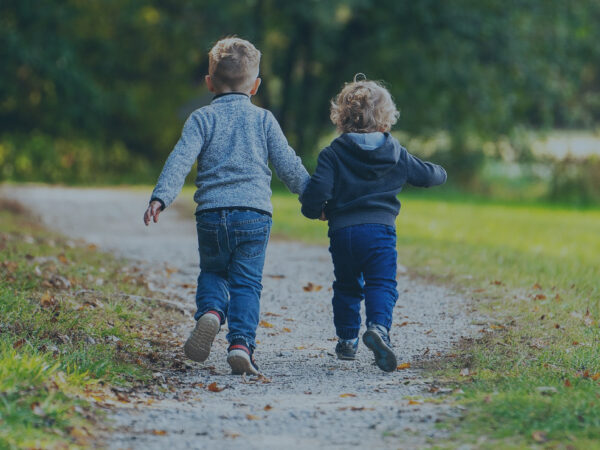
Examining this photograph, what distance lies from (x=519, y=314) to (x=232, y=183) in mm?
2681

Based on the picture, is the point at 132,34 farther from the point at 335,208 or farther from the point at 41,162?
the point at 335,208

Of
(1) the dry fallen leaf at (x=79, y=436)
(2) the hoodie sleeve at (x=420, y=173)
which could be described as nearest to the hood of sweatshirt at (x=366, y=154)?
(2) the hoodie sleeve at (x=420, y=173)

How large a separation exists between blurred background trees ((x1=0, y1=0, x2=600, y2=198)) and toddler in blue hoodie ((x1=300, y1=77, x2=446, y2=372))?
15624 millimetres

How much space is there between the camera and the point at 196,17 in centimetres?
2484

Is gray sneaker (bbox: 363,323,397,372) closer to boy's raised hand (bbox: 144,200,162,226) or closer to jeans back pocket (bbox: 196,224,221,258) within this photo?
jeans back pocket (bbox: 196,224,221,258)

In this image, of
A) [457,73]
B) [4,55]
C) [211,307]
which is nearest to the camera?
[211,307]

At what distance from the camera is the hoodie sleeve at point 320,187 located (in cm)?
502

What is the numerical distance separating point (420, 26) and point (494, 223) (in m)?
9.99

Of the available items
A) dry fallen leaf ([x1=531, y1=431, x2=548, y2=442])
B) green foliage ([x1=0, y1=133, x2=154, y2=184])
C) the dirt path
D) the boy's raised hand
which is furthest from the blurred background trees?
dry fallen leaf ([x1=531, y1=431, x2=548, y2=442])

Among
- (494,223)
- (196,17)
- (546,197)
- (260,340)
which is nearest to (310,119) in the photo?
(196,17)

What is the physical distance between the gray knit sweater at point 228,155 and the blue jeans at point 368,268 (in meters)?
0.48

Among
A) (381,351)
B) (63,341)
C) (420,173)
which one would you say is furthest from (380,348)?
(63,341)

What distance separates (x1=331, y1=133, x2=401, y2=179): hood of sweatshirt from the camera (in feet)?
16.6

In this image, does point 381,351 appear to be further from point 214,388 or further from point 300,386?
point 214,388
